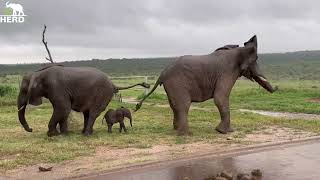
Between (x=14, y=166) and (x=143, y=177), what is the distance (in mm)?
2607

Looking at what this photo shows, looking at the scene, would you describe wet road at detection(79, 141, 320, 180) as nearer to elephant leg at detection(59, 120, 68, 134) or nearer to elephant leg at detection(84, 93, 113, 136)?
elephant leg at detection(84, 93, 113, 136)

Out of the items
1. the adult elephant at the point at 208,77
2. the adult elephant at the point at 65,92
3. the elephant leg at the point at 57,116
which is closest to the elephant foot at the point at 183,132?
the adult elephant at the point at 208,77

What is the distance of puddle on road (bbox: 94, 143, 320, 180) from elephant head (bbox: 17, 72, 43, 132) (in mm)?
5129

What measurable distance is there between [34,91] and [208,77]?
4.41 metres

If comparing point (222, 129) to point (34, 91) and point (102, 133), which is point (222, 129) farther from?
point (34, 91)

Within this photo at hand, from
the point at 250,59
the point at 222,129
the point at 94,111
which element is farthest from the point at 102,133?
the point at 250,59

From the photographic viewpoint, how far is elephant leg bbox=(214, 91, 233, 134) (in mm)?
13695

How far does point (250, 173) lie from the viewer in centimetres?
821

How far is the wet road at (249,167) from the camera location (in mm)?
8273

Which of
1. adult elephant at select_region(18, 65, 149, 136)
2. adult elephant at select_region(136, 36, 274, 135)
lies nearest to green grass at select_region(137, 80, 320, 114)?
adult elephant at select_region(136, 36, 274, 135)

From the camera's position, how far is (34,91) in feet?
42.7

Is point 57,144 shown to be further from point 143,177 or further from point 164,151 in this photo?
point 143,177

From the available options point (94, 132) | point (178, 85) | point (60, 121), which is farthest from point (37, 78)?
point (178, 85)

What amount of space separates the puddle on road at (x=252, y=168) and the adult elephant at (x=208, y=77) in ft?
11.0
